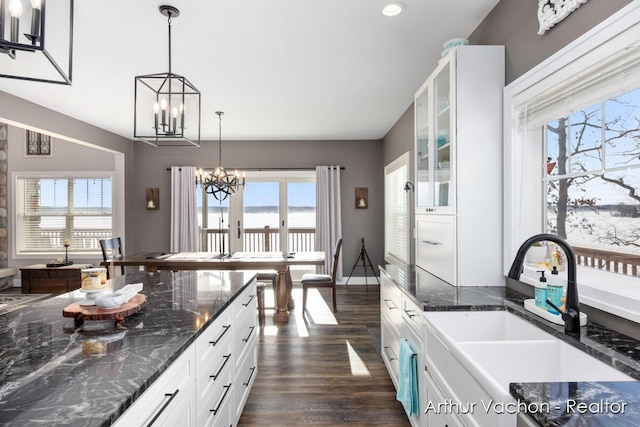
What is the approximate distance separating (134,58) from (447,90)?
2.58m

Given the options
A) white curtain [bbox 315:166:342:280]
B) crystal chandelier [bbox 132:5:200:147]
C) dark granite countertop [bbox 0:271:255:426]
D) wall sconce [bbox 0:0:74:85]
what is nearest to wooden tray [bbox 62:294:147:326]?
dark granite countertop [bbox 0:271:255:426]

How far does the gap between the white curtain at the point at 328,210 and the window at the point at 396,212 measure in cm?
85

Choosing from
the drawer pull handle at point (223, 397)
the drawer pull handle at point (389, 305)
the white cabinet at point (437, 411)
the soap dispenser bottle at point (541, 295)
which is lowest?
the drawer pull handle at point (223, 397)

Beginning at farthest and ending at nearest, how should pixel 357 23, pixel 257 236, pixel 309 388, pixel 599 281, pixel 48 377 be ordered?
pixel 257 236 → pixel 309 388 → pixel 357 23 → pixel 599 281 → pixel 48 377

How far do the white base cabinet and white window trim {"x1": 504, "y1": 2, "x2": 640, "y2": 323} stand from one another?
1657 mm

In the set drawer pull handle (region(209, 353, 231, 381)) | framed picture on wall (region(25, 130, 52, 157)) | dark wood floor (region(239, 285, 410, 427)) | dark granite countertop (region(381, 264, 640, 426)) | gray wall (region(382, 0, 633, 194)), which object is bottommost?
dark wood floor (region(239, 285, 410, 427))

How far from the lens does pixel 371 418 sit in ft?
7.38

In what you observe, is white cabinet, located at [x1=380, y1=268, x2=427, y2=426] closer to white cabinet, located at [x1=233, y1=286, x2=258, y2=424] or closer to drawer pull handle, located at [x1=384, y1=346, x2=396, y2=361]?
drawer pull handle, located at [x1=384, y1=346, x2=396, y2=361]

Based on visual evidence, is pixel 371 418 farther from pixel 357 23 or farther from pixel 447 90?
pixel 357 23

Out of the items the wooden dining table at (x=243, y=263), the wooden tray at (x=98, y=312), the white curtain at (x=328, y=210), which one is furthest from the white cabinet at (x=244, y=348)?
the white curtain at (x=328, y=210)

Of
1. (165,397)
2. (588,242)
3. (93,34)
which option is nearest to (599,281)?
(588,242)

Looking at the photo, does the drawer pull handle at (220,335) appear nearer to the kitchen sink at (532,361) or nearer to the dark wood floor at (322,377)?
the dark wood floor at (322,377)

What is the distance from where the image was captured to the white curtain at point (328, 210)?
6086 millimetres

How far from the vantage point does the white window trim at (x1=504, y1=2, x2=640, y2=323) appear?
1281 millimetres
